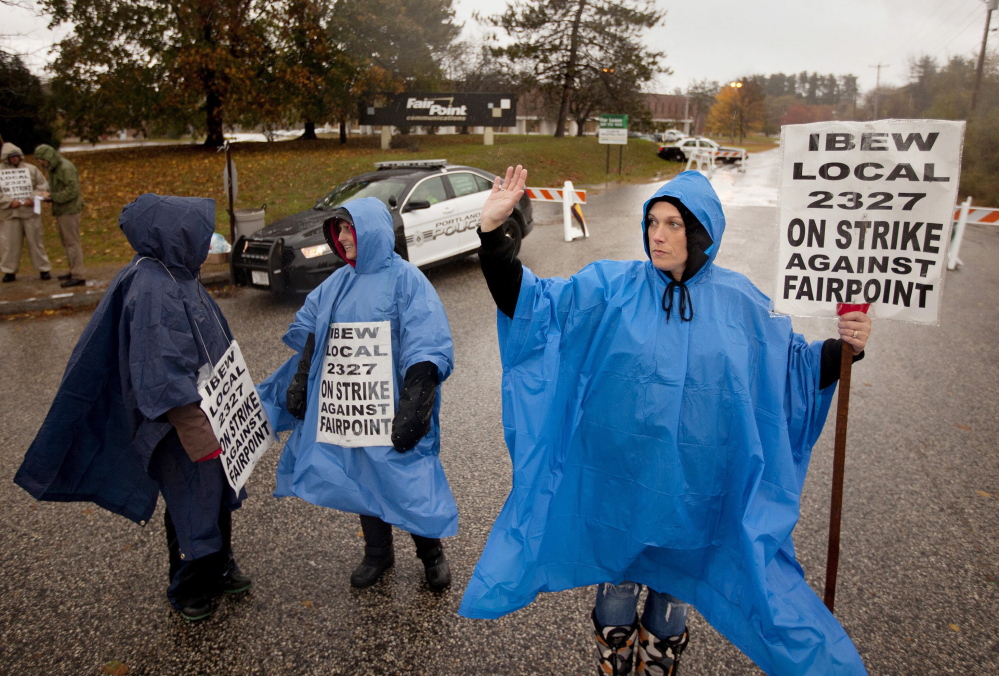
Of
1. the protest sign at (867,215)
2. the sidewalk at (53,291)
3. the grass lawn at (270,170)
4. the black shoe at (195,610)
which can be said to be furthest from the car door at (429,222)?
the protest sign at (867,215)

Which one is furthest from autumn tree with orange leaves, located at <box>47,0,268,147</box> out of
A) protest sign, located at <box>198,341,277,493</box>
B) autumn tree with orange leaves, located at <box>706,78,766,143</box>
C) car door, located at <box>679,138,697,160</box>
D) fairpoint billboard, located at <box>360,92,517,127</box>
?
autumn tree with orange leaves, located at <box>706,78,766,143</box>

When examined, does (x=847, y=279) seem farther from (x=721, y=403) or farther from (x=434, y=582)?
(x=434, y=582)

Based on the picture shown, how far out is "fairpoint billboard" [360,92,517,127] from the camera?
2709 cm

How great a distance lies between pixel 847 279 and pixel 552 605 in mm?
1972

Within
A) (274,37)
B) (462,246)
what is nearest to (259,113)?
(274,37)

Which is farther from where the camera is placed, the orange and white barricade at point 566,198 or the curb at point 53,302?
the orange and white barricade at point 566,198

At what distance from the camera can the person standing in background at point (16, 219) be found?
369 inches

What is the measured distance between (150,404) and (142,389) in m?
0.07

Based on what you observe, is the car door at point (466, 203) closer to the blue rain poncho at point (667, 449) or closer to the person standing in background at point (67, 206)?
the person standing in background at point (67, 206)

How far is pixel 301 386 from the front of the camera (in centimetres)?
318

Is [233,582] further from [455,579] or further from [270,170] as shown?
[270,170]

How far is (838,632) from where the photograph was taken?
2.17 meters

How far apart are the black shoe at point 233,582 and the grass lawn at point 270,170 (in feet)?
33.0

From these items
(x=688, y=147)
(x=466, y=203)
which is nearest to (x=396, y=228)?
(x=466, y=203)
